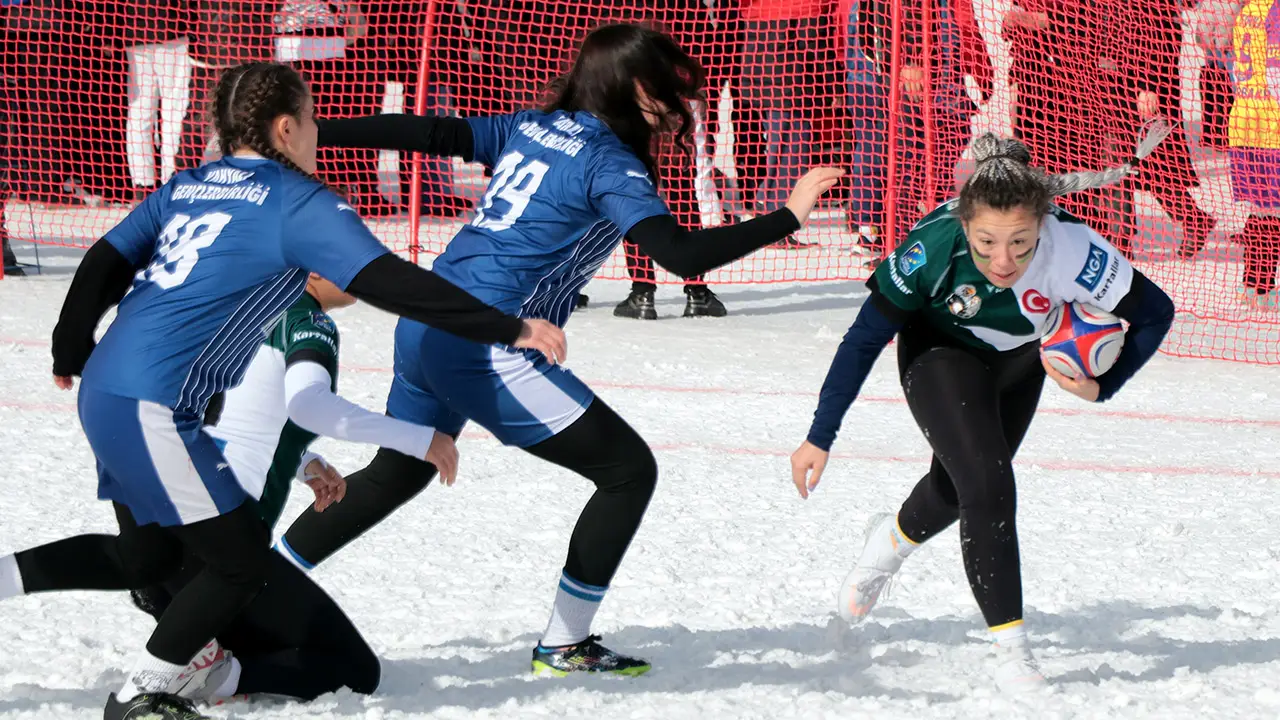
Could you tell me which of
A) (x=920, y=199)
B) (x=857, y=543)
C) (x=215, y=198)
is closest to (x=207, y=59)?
(x=920, y=199)

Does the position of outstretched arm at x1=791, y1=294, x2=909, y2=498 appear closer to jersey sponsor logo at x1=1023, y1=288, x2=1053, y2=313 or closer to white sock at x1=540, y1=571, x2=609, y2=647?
jersey sponsor logo at x1=1023, y1=288, x2=1053, y2=313

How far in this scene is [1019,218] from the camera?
349 centimetres

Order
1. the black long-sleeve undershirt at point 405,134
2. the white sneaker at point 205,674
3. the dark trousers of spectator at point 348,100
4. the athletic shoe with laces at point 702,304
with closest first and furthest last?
the white sneaker at point 205,674
the black long-sleeve undershirt at point 405,134
the athletic shoe with laces at point 702,304
the dark trousers of spectator at point 348,100

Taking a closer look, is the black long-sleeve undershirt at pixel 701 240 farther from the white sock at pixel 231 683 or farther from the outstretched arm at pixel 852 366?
the white sock at pixel 231 683

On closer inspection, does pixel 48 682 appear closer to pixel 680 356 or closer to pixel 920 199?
pixel 680 356

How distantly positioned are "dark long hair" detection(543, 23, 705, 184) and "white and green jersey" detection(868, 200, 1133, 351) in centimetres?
63

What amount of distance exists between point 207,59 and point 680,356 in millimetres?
4678

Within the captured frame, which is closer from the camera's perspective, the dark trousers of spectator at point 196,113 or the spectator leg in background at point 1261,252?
the spectator leg in background at point 1261,252

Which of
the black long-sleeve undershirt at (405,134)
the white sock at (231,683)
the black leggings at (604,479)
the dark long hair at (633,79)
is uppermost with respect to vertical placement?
the dark long hair at (633,79)

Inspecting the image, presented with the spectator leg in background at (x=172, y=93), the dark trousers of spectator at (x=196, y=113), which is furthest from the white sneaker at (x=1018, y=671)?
the spectator leg in background at (x=172, y=93)

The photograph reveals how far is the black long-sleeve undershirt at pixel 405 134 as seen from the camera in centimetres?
402

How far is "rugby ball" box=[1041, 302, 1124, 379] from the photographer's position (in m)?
3.68

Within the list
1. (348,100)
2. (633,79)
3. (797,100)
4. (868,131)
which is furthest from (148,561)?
(348,100)

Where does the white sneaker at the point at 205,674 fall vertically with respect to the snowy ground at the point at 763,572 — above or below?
above
